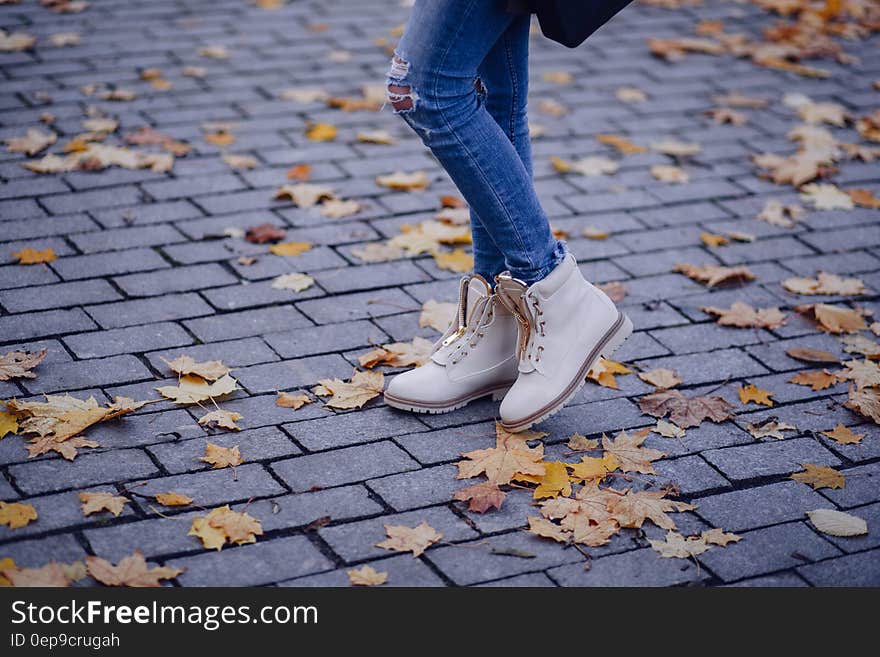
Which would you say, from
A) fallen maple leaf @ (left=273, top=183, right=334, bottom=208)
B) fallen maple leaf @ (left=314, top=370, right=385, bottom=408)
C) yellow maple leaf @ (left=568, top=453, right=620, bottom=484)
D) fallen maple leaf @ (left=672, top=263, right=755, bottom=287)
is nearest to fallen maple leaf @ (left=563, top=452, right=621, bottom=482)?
yellow maple leaf @ (left=568, top=453, right=620, bottom=484)

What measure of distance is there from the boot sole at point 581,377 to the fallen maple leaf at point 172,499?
0.81 meters

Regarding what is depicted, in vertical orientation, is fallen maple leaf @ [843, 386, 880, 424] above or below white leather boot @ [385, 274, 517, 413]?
below

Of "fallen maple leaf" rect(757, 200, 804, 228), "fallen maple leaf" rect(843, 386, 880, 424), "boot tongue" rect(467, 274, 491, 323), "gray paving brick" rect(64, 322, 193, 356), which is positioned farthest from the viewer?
"fallen maple leaf" rect(757, 200, 804, 228)

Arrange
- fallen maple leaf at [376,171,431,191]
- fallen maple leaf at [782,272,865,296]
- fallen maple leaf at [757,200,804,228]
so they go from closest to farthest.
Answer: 1. fallen maple leaf at [782,272,865,296]
2. fallen maple leaf at [757,200,804,228]
3. fallen maple leaf at [376,171,431,191]

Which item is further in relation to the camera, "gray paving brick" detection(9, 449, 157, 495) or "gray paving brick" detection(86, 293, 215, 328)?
"gray paving brick" detection(86, 293, 215, 328)

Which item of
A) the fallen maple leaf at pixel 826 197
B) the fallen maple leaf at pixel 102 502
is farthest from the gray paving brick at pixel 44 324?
the fallen maple leaf at pixel 826 197

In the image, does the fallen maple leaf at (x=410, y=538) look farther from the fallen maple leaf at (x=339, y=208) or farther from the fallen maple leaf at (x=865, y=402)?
the fallen maple leaf at (x=339, y=208)

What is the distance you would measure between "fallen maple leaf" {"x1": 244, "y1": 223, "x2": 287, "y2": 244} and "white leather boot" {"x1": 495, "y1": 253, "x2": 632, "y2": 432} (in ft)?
4.02

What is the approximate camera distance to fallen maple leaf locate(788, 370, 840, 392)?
296cm

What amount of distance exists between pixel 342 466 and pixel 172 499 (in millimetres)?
409

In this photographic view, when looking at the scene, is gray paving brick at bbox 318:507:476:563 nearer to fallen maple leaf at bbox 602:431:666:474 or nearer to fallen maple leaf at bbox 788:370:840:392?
fallen maple leaf at bbox 602:431:666:474

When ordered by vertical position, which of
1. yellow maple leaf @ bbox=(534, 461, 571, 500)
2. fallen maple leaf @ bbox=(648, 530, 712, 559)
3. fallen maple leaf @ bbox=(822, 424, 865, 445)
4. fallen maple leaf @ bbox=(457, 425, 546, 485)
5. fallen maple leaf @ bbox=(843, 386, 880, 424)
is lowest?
fallen maple leaf @ bbox=(822, 424, 865, 445)

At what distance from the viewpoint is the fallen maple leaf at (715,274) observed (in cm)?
354
